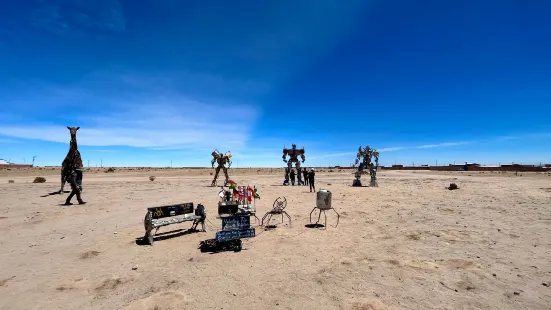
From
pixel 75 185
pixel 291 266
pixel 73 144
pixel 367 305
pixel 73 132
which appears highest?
pixel 73 132

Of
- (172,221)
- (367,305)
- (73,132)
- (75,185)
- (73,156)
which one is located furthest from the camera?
(73,132)

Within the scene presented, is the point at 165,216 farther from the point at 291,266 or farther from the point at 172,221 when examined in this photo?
the point at 291,266

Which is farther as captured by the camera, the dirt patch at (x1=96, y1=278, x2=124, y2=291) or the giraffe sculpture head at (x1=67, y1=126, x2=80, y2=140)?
the giraffe sculpture head at (x1=67, y1=126, x2=80, y2=140)

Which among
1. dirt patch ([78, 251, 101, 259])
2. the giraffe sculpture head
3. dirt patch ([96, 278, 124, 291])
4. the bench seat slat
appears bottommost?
dirt patch ([96, 278, 124, 291])

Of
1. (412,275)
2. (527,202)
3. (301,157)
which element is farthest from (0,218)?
(527,202)

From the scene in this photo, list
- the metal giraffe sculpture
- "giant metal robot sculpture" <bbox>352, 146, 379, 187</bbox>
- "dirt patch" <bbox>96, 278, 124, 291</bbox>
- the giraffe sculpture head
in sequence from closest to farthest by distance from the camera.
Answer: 1. "dirt patch" <bbox>96, 278, 124, 291</bbox>
2. the metal giraffe sculpture
3. the giraffe sculpture head
4. "giant metal robot sculpture" <bbox>352, 146, 379, 187</bbox>

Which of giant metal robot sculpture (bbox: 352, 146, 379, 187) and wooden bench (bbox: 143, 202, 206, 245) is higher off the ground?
giant metal robot sculpture (bbox: 352, 146, 379, 187)

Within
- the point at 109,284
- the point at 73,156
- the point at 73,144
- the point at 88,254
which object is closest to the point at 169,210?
the point at 88,254

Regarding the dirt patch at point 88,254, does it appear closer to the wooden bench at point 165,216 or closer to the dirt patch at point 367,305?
the wooden bench at point 165,216

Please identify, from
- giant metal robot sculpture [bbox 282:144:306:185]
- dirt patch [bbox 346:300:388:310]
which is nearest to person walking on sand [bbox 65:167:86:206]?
dirt patch [bbox 346:300:388:310]

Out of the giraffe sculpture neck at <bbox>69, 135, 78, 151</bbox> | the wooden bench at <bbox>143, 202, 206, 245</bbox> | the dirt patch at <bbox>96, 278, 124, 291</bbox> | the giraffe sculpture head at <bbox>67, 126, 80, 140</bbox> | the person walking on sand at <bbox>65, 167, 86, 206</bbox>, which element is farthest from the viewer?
the giraffe sculpture head at <bbox>67, 126, 80, 140</bbox>

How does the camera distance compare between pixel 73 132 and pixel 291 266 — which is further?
pixel 73 132

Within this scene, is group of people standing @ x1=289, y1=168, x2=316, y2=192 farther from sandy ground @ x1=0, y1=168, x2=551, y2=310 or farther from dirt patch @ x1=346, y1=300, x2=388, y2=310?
dirt patch @ x1=346, y1=300, x2=388, y2=310

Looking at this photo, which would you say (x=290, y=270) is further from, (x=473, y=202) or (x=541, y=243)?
(x=473, y=202)
